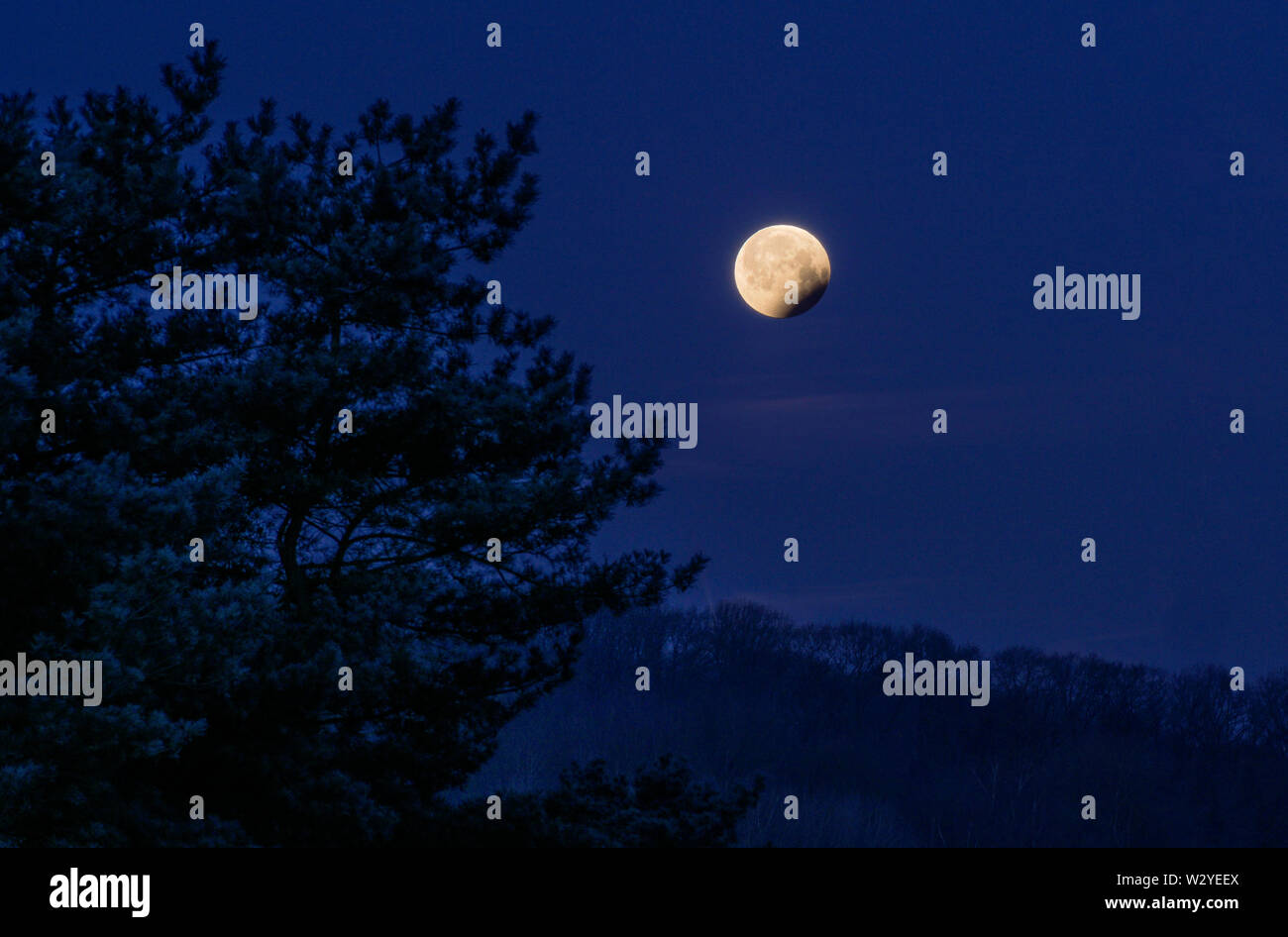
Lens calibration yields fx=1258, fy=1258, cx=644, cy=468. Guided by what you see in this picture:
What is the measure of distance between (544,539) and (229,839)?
6.20 metres

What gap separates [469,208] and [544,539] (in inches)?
193

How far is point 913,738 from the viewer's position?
58312 mm

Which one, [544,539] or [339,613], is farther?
[544,539]

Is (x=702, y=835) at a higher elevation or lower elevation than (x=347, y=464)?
lower

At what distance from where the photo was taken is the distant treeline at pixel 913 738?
159 ft

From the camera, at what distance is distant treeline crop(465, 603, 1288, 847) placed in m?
48.4
